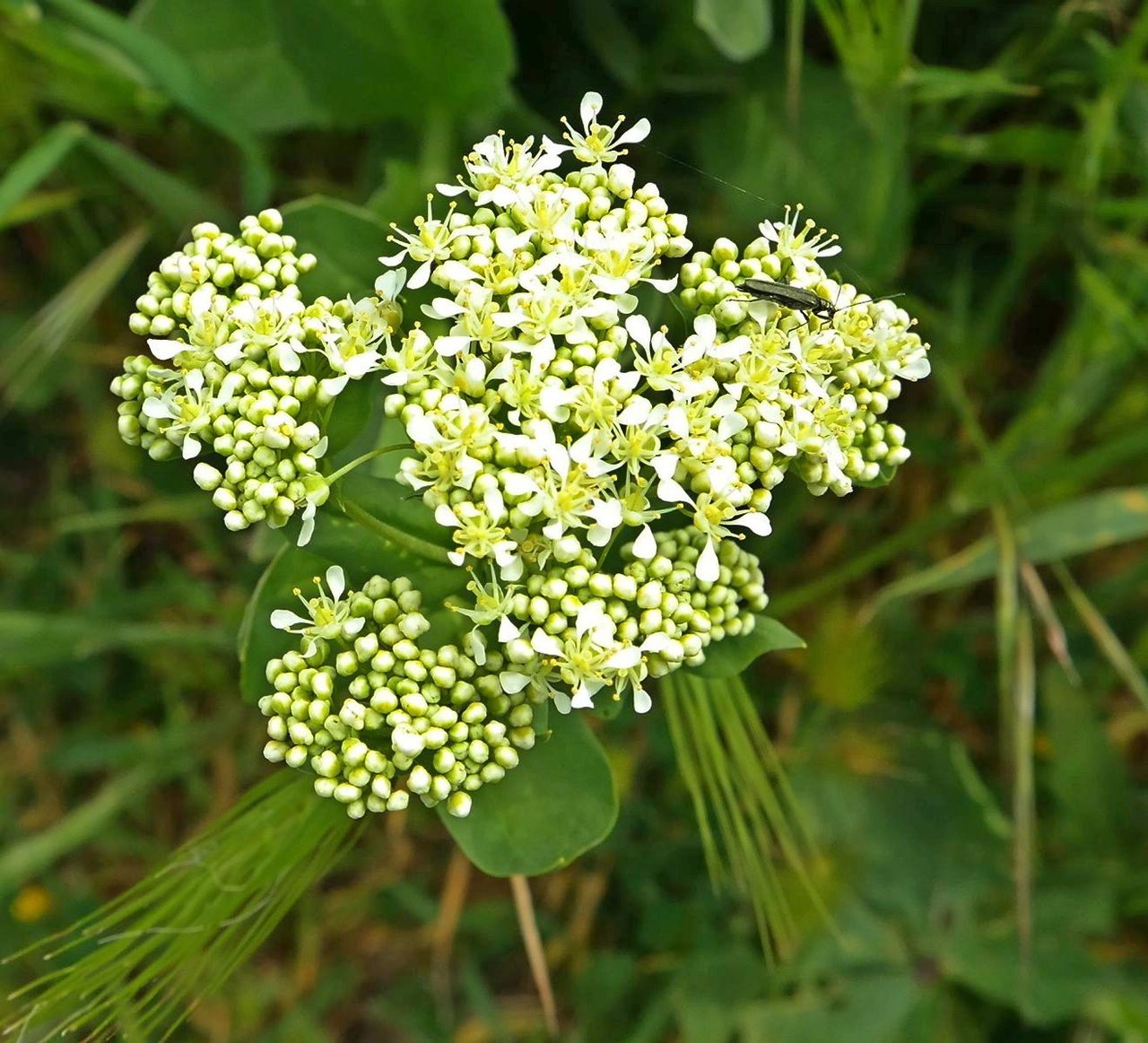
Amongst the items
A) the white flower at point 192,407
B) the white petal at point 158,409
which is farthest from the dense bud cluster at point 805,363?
the white petal at point 158,409

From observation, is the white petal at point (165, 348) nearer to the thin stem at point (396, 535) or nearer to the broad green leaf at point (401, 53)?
the thin stem at point (396, 535)

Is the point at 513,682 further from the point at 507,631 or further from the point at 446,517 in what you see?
the point at 446,517

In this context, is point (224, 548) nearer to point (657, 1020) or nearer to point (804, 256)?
point (657, 1020)

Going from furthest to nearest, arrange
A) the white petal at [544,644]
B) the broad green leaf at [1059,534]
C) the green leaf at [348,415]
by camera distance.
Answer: the broad green leaf at [1059,534] < the green leaf at [348,415] < the white petal at [544,644]

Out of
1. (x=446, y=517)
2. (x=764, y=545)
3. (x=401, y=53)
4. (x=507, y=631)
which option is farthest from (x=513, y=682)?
(x=401, y=53)

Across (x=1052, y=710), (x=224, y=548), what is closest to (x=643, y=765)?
(x=1052, y=710)

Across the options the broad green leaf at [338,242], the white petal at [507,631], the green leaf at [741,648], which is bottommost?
the green leaf at [741,648]

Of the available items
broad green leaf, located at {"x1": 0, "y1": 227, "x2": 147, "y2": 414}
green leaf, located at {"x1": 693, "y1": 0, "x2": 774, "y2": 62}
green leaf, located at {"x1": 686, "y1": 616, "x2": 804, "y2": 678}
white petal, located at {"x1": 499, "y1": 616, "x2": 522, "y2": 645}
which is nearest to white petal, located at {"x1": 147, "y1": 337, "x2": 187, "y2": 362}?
white petal, located at {"x1": 499, "y1": 616, "x2": 522, "y2": 645}
